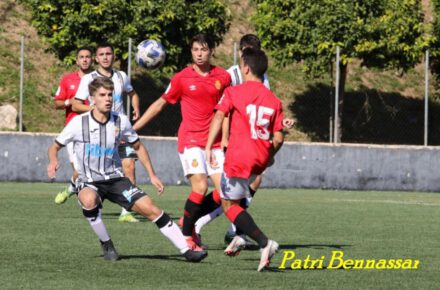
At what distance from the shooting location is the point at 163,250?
34.1ft

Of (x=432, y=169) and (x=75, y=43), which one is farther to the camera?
(x=75, y=43)

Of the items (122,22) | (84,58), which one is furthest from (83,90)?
(122,22)

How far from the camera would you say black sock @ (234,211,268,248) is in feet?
28.9

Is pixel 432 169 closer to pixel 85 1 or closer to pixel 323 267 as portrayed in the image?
pixel 85 1

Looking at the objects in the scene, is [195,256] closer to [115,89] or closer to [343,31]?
[115,89]

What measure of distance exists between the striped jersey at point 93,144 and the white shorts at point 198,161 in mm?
1080

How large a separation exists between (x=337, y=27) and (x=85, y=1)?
252 inches

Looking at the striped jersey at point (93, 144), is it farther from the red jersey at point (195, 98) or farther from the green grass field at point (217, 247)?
the red jersey at point (195, 98)

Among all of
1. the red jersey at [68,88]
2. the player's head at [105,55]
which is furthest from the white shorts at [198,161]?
the red jersey at [68,88]

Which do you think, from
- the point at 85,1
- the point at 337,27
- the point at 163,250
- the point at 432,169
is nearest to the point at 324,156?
the point at 432,169

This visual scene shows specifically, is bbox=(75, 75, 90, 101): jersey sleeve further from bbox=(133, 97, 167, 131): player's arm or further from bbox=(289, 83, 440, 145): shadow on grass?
bbox=(289, 83, 440, 145): shadow on grass

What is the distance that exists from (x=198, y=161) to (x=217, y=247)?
854mm

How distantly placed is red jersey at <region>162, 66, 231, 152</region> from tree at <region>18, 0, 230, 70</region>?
56.5ft

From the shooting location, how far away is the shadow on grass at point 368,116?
107 ft
